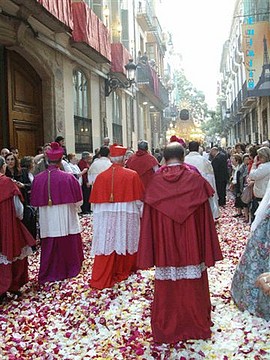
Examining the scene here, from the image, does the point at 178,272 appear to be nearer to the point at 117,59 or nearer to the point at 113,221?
the point at 113,221

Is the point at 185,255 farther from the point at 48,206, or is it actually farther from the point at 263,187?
the point at 263,187

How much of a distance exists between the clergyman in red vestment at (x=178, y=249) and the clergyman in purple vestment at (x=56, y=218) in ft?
7.38

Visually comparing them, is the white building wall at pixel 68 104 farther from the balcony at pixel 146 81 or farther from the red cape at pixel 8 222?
the balcony at pixel 146 81

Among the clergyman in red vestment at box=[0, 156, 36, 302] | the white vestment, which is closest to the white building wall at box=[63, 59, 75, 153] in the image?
the white vestment

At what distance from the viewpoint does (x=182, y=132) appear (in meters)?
46.8

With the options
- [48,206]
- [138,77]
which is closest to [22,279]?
[48,206]

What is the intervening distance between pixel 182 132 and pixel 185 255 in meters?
43.0

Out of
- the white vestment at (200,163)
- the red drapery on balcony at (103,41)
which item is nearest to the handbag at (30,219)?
the white vestment at (200,163)

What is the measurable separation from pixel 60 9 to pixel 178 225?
8.61 m

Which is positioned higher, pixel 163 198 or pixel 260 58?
→ pixel 260 58

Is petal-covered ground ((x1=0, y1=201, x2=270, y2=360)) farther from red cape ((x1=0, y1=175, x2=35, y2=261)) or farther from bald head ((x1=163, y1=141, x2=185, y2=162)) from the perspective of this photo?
bald head ((x1=163, y1=141, x2=185, y2=162))

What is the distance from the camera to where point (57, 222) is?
643 cm

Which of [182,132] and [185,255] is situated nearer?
[185,255]

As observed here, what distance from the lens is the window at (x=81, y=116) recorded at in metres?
15.2
